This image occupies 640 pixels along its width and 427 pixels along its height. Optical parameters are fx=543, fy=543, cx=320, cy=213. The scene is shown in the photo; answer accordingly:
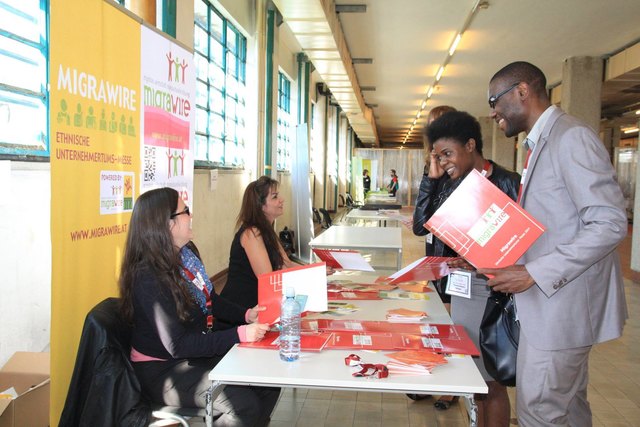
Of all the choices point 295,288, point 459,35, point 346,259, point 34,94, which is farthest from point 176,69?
point 459,35

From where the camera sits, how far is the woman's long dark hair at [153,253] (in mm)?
2010

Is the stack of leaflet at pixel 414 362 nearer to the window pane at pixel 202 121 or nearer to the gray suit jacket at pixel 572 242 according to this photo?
the gray suit jacket at pixel 572 242

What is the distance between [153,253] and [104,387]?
49 centimetres

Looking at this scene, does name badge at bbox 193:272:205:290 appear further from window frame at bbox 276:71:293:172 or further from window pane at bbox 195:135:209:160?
window frame at bbox 276:71:293:172

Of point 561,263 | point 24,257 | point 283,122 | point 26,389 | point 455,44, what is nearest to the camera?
point 561,263

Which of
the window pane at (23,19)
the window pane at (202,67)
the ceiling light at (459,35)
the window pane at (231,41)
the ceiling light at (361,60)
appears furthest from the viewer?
the ceiling light at (361,60)

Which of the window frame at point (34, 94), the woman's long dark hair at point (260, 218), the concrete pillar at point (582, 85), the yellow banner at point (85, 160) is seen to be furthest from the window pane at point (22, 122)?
the concrete pillar at point (582, 85)

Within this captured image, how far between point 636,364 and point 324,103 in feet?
43.1

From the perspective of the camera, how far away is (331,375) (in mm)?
1649

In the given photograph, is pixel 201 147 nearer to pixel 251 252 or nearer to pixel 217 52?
pixel 217 52

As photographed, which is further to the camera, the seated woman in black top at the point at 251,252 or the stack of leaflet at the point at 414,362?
the seated woman in black top at the point at 251,252

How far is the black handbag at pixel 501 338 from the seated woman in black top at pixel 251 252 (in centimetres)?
129

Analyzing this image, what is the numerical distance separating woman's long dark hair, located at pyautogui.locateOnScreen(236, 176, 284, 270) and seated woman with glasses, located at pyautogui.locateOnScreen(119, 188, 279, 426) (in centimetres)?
97

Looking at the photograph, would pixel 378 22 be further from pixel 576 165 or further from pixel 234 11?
pixel 576 165
